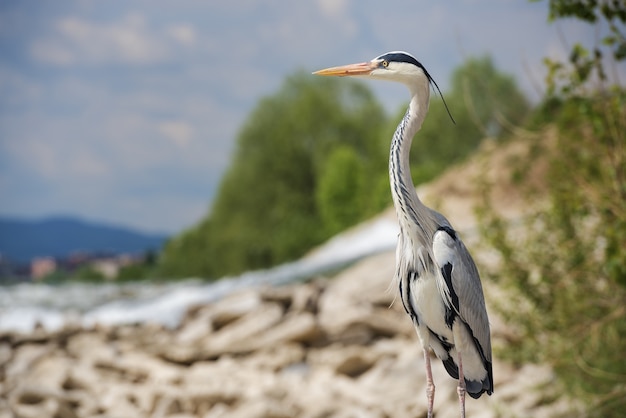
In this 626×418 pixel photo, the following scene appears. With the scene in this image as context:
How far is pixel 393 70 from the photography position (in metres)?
2.51

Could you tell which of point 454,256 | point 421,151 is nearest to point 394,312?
point 454,256

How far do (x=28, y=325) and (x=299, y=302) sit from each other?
5920 mm

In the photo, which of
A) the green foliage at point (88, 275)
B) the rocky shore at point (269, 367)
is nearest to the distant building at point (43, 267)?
the green foliage at point (88, 275)

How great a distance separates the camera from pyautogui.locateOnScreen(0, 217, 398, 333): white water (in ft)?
42.5

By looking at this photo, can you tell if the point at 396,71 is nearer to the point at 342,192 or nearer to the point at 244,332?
the point at 244,332

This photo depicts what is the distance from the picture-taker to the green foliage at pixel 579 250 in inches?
175

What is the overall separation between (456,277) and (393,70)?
2.19 ft

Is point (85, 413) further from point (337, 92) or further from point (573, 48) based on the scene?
point (337, 92)

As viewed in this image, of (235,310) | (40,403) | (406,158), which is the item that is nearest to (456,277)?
(406,158)

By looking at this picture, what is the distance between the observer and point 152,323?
1131 cm

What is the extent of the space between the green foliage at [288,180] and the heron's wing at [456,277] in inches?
897

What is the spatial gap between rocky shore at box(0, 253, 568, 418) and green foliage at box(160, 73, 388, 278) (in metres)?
15.4

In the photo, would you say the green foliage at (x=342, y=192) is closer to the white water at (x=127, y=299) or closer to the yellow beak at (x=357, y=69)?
the white water at (x=127, y=299)

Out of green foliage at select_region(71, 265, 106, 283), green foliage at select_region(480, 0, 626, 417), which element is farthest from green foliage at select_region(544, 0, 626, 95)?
green foliage at select_region(71, 265, 106, 283)
